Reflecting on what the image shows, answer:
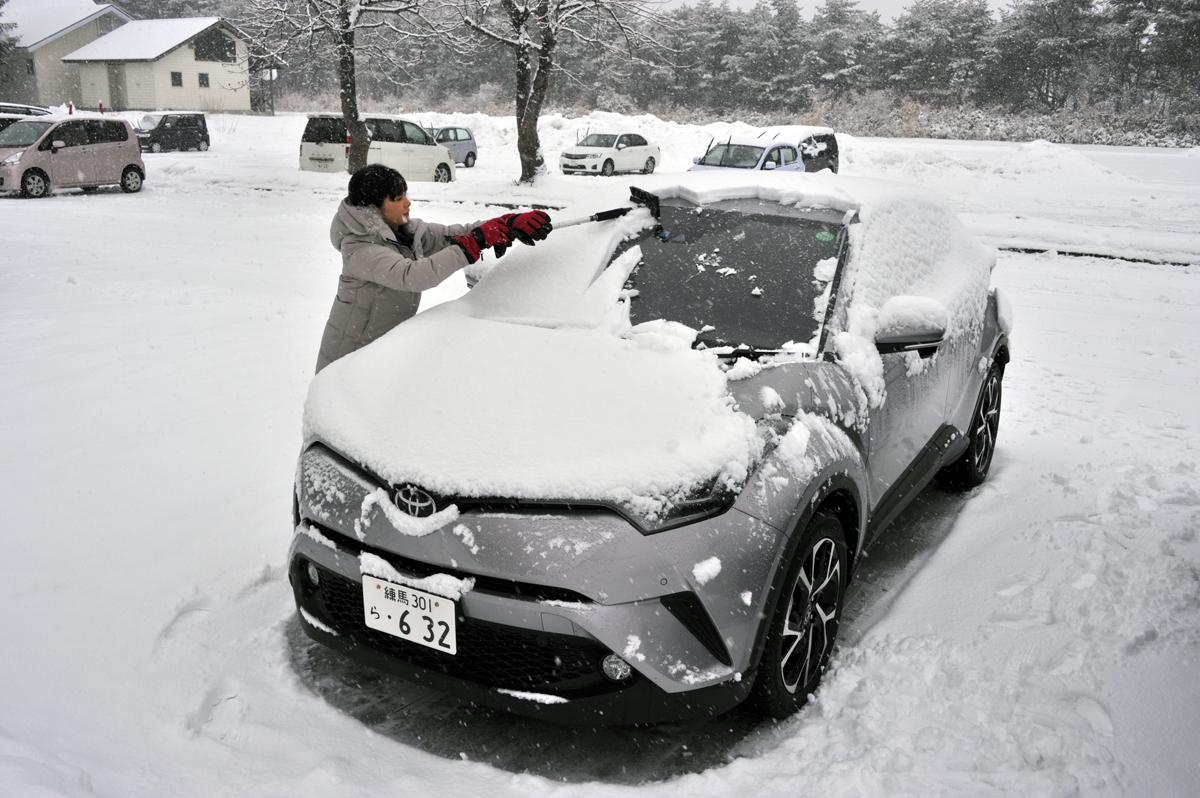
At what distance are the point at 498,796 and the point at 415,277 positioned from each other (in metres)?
1.93

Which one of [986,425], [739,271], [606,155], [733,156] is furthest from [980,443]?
[606,155]

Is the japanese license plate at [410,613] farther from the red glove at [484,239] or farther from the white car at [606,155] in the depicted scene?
the white car at [606,155]

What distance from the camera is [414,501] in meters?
2.50

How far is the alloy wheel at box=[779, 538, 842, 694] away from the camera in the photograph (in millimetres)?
2715

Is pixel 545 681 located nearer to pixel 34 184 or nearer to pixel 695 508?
pixel 695 508

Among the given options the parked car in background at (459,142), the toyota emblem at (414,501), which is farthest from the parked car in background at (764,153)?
the toyota emblem at (414,501)

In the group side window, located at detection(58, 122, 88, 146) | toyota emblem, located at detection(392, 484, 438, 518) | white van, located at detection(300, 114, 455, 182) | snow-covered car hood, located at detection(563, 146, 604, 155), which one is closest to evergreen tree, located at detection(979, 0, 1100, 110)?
snow-covered car hood, located at detection(563, 146, 604, 155)

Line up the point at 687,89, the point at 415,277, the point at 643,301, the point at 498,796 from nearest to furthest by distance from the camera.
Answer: the point at 498,796 < the point at 643,301 < the point at 415,277 < the point at 687,89

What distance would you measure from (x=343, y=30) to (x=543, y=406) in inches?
770

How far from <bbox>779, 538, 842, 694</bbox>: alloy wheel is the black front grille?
624 mm

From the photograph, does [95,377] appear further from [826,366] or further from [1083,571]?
[1083,571]

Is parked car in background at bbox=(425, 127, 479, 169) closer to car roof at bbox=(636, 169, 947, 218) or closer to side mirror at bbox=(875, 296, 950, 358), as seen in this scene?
car roof at bbox=(636, 169, 947, 218)

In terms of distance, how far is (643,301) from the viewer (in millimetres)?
3340

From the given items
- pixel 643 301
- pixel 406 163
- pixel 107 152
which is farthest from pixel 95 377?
pixel 406 163
